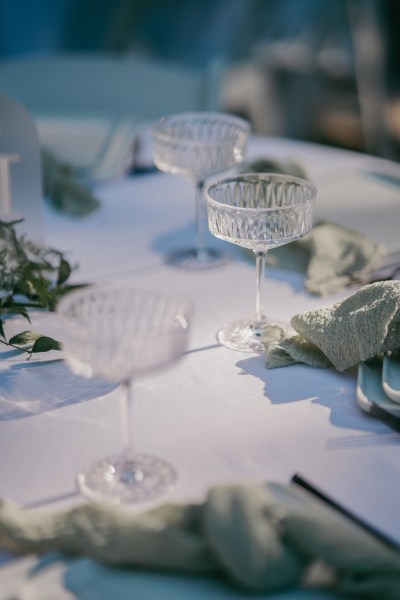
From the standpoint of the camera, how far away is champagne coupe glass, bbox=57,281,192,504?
0.76 m

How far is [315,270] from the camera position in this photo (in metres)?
1.29

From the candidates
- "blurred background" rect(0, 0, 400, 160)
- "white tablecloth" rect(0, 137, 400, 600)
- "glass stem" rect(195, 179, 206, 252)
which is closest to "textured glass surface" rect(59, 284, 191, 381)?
"white tablecloth" rect(0, 137, 400, 600)

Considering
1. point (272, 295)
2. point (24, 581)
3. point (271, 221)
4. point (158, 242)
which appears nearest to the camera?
point (24, 581)

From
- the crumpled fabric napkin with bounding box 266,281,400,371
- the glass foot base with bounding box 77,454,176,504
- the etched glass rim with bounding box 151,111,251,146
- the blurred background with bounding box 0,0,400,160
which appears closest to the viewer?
the glass foot base with bounding box 77,454,176,504

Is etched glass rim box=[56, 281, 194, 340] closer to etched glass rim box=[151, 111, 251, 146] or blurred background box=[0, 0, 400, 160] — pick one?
etched glass rim box=[151, 111, 251, 146]

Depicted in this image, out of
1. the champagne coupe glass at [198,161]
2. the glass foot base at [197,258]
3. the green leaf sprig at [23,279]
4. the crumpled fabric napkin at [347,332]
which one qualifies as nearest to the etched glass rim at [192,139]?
the champagne coupe glass at [198,161]

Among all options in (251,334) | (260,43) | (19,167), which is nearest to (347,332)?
(251,334)

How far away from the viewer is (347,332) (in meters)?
1.00

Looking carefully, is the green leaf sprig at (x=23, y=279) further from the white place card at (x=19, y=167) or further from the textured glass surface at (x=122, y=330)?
the textured glass surface at (x=122, y=330)

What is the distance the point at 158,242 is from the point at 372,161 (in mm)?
568

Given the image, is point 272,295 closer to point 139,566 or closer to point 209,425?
point 209,425

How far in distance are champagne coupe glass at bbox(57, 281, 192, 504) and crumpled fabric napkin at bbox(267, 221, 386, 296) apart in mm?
427

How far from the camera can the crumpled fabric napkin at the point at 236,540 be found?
670 millimetres

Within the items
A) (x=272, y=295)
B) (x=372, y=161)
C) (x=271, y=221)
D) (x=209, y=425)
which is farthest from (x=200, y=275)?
(x=372, y=161)
